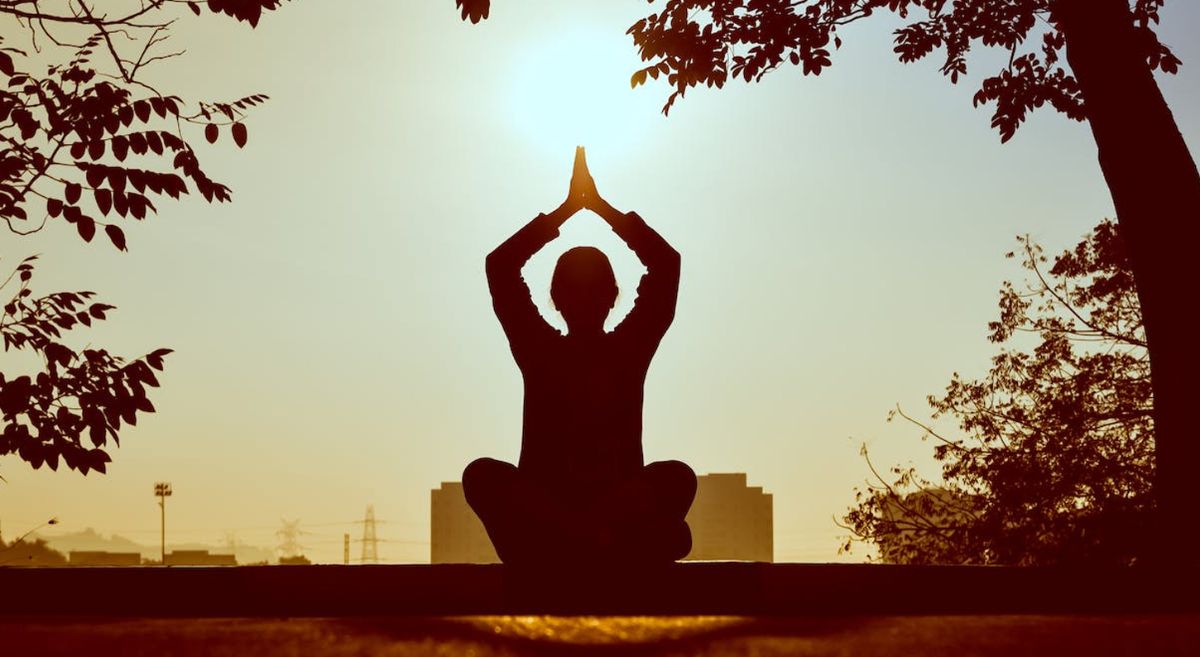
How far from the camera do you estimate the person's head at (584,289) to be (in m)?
4.45

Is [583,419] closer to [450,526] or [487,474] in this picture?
[487,474]

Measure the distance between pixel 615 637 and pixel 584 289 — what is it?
3.03 m

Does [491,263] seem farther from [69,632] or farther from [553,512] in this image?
[69,632]

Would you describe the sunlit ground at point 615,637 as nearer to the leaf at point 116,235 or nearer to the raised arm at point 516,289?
the raised arm at point 516,289

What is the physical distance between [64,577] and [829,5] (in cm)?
923

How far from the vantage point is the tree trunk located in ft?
23.7

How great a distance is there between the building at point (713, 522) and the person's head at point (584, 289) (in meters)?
164

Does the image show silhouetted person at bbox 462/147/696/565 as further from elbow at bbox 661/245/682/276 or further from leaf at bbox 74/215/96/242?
leaf at bbox 74/215/96/242

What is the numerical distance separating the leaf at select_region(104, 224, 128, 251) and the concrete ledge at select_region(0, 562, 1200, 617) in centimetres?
281

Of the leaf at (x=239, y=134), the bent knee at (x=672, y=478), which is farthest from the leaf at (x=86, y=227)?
the bent knee at (x=672, y=478)

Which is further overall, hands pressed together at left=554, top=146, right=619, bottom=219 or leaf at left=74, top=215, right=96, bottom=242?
leaf at left=74, top=215, right=96, bottom=242

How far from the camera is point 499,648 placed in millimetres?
1392

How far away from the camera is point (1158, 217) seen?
24.6 ft

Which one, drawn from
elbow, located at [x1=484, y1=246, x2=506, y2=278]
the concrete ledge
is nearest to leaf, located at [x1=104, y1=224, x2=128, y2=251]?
elbow, located at [x1=484, y1=246, x2=506, y2=278]
